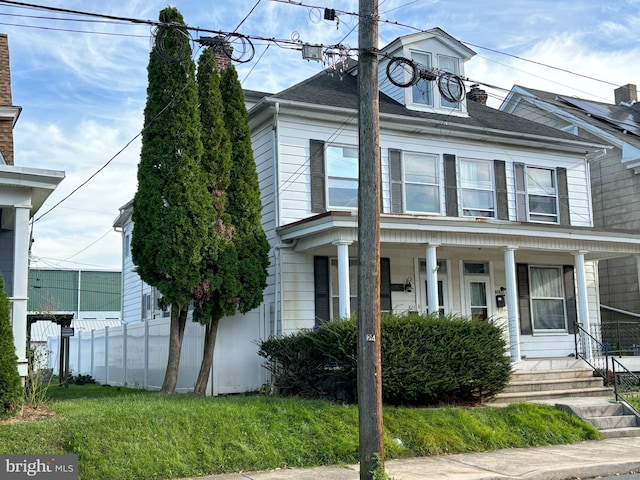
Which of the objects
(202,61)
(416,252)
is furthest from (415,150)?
(202,61)

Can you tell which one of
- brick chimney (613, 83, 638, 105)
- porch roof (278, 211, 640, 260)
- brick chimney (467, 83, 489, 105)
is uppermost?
brick chimney (613, 83, 638, 105)

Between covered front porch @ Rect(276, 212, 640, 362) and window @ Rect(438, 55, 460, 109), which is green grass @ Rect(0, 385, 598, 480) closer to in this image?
covered front porch @ Rect(276, 212, 640, 362)

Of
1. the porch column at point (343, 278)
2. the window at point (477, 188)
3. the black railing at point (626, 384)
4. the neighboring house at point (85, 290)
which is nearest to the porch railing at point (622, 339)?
the black railing at point (626, 384)

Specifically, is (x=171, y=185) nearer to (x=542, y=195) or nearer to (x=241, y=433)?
(x=241, y=433)

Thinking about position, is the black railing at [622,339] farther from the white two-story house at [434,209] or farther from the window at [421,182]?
the window at [421,182]

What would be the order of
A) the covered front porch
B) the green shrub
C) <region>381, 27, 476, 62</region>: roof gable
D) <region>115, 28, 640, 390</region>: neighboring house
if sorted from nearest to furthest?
the green shrub → the covered front porch → <region>115, 28, 640, 390</region>: neighboring house → <region>381, 27, 476, 62</region>: roof gable

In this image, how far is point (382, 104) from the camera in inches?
714

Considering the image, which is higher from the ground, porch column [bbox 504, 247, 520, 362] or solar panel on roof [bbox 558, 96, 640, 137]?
solar panel on roof [bbox 558, 96, 640, 137]

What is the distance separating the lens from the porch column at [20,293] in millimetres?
11336

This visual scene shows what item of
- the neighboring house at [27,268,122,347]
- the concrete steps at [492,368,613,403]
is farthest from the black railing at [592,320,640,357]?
the neighboring house at [27,268,122,347]

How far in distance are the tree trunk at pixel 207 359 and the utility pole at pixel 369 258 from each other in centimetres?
632

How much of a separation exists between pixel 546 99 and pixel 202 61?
14.8 metres

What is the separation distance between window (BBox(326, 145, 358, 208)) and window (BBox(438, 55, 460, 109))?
3559 mm

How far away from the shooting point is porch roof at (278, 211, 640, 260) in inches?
568
